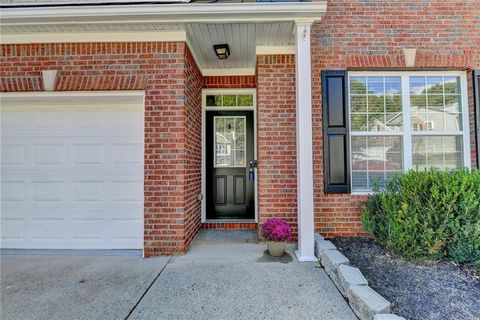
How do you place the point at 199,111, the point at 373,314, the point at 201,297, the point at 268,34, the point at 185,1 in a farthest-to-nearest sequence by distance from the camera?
the point at 199,111 → the point at 268,34 → the point at 185,1 → the point at 201,297 → the point at 373,314

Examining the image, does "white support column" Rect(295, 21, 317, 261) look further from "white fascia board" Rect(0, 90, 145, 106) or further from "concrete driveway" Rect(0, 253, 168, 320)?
"white fascia board" Rect(0, 90, 145, 106)

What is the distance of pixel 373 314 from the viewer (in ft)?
6.79

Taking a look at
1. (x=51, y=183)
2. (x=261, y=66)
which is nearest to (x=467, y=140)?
(x=261, y=66)

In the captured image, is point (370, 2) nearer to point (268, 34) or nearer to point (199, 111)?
point (268, 34)

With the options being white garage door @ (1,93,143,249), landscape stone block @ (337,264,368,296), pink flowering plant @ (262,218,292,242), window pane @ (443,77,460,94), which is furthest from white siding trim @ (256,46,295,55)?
landscape stone block @ (337,264,368,296)

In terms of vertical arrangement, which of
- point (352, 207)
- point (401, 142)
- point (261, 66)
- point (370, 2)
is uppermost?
point (370, 2)

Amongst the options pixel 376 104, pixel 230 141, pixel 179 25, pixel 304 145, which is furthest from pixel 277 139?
pixel 179 25

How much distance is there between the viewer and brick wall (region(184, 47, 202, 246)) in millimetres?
3939

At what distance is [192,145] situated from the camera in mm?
4297

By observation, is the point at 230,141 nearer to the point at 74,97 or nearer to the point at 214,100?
the point at 214,100

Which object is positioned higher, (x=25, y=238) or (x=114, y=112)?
(x=114, y=112)

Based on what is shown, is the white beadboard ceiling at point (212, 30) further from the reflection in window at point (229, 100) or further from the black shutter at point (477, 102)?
the black shutter at point (477, 102)

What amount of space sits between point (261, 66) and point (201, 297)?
320cm

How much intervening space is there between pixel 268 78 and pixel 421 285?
314 cm
